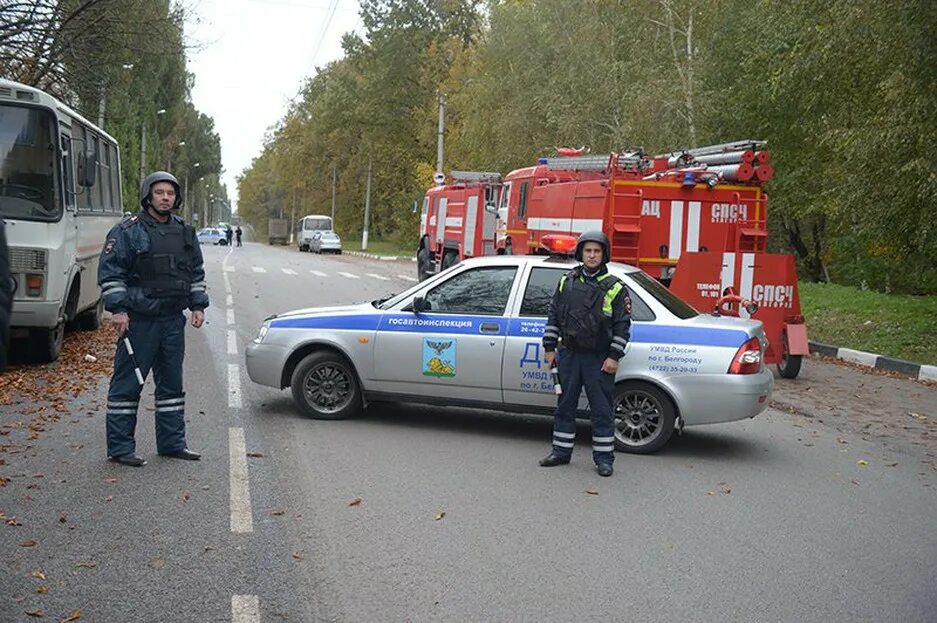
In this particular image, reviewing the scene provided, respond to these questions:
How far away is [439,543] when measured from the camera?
5.47 m

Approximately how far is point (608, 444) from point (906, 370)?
8.49 metres

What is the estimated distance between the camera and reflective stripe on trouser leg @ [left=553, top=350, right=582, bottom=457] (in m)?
7.32

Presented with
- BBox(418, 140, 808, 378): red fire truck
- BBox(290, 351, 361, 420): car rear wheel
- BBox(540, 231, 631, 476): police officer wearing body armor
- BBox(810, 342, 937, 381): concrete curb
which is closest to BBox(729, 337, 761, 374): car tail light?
BBox(540, 231, 631, 476): police officer wearing body armor

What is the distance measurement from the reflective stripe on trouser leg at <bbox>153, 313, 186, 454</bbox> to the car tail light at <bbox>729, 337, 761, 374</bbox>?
161 inches

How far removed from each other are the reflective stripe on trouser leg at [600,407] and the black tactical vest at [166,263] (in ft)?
9.45

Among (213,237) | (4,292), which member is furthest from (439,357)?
(213,237)

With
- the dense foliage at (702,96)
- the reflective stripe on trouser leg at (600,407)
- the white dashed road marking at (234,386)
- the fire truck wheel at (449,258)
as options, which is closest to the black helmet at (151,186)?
the white dashed road marking at (234,386)

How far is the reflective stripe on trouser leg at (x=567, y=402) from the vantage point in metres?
7.32

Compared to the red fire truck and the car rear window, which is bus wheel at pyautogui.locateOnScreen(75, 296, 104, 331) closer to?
the red fire truck

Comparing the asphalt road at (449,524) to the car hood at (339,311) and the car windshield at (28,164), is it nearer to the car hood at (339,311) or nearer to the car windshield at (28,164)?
the car hood at (339,311)

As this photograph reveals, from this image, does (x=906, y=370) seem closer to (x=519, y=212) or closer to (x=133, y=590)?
(x=519, y=212)

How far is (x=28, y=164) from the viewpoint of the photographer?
1098 cm

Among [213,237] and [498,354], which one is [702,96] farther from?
[213,237]

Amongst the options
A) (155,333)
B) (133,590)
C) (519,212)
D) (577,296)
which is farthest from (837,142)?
(133,590)
